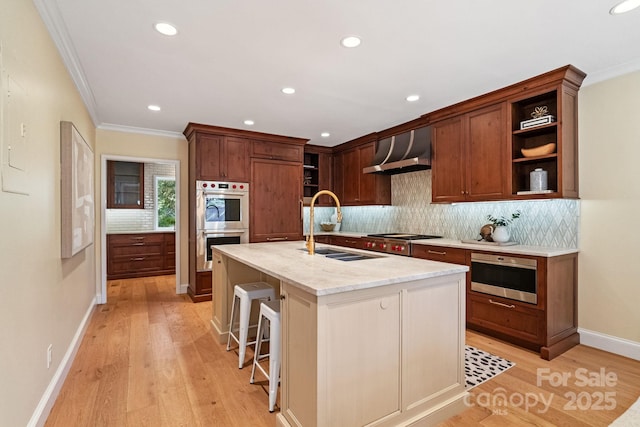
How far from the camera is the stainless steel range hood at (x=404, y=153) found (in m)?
4.15

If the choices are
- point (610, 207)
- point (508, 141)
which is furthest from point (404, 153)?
point (610, 207)

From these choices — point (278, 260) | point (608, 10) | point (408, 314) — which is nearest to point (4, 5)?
point (278, 260)

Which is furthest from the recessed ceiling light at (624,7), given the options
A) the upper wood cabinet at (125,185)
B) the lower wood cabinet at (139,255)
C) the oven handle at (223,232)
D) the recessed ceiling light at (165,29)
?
the upper wood cabinet at (125,185)

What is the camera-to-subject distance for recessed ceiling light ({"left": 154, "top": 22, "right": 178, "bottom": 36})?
211 cm

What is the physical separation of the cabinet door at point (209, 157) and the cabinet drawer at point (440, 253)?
2.85 m

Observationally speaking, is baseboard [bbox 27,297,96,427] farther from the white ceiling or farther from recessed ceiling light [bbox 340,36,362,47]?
recessed ceiling light [bbox 340,36,362,47]

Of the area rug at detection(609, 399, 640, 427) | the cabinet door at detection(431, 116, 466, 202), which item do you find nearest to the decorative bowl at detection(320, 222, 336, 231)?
the cabinet door at detection(431, 116, 466, 202)

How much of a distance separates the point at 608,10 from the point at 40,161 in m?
3.60

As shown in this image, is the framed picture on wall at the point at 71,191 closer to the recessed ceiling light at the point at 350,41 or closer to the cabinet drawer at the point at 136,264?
the recessed ceiling light at the point at 350,41

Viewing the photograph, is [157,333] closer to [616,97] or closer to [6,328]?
[6,328]

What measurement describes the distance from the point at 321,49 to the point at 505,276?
8.49 ft

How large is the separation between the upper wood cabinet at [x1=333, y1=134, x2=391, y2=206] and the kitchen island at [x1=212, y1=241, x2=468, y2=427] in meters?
3.17

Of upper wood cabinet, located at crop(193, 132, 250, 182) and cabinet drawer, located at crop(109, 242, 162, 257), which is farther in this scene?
cabinet drawer, located at crop(109, 242, 162, 257)

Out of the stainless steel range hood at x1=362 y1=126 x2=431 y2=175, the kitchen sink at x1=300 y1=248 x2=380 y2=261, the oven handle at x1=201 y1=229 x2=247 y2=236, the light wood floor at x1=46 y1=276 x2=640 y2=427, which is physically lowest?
the light wood floor at x1=46 y1=276 x2=640 y2=427
